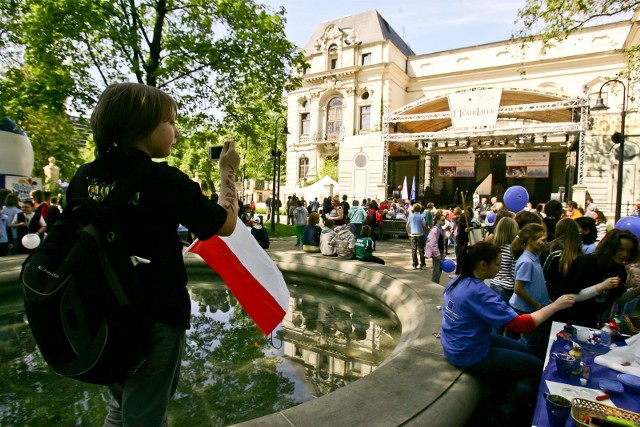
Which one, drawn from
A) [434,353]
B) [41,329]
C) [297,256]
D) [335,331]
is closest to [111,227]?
[41,329]

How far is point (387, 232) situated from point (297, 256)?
33.6 ft

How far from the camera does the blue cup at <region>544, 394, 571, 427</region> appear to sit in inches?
83.5

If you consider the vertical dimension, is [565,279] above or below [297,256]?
above

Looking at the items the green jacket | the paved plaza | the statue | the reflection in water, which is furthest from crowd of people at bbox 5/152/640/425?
the statue

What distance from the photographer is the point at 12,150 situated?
14898 mm

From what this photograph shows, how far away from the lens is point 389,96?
117 feet

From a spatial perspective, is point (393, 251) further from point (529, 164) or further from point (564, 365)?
point (529, 164)

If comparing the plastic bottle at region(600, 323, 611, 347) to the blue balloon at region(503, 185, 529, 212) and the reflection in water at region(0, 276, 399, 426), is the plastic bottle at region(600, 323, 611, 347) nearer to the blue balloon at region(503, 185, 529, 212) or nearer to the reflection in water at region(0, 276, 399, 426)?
the reflection in water at region(0, 276, 399, 426)

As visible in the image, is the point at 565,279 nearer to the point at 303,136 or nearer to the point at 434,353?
the point at 434,353

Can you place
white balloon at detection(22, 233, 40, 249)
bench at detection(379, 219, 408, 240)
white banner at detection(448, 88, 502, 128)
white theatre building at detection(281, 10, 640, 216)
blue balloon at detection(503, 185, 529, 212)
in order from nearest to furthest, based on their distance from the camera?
white balloon at detection(22, 233, 40, 249) < blue balloon at detection(503, 185, 529, 212) < bench at detection(379, 219, 408, 240) < white theatre building at detection(281, 10, 640, 216) < white banner at detection(448, 88, 502, 128)

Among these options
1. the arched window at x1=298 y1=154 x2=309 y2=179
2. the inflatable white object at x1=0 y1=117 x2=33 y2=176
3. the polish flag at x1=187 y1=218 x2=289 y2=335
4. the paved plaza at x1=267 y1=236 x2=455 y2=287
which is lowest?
the paved plaza at x1=267 y1=236 x2=455 y2=287

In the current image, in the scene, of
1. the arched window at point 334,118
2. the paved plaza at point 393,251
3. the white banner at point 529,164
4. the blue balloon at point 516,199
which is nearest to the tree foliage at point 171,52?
the paved plaza at point 393,251

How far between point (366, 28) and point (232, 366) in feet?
133

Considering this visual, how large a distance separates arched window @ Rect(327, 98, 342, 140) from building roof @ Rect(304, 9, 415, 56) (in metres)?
6.15
